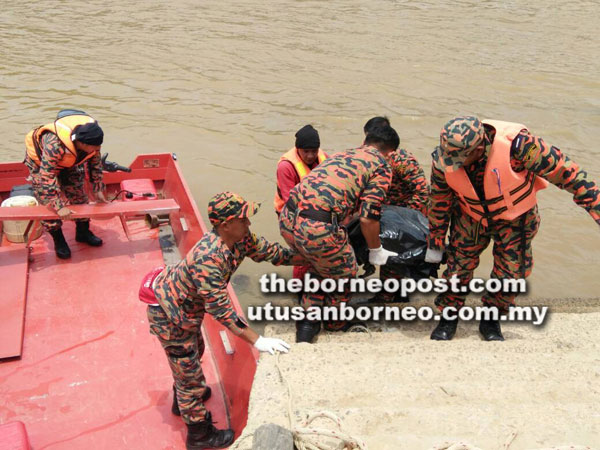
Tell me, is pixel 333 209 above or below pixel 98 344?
above

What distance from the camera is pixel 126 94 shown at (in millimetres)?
12000

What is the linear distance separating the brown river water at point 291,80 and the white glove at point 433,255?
→ 7.85ft

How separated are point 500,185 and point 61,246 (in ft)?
13.1

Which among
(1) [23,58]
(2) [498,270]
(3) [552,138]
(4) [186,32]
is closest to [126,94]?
(1) [23,58]

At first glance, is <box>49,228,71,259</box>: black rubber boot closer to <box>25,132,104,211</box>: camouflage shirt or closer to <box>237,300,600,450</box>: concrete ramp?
<box>25,132,104,211</box>: camouflage shirt

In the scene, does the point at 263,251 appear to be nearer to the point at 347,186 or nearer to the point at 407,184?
the point at 347,186

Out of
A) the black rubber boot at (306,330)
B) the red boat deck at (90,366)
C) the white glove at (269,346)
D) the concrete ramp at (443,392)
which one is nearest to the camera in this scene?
the concrete ramp at (443,392)

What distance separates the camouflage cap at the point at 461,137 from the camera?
9.93 feet

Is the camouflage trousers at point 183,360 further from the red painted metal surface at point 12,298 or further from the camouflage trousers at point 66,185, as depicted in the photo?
the camouflage trousers at point 66,185

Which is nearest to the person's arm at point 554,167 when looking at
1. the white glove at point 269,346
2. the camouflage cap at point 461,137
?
the camouflage cap at point 461,137

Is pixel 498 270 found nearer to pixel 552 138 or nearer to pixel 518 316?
pixel 518 316

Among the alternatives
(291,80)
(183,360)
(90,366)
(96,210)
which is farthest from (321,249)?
(291,80)

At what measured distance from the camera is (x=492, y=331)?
3879 millimetres

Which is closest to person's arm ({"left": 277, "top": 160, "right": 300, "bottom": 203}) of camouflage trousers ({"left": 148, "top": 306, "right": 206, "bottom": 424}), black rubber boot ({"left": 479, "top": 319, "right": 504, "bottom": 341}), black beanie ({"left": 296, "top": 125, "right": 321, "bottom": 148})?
black beanie ({"left": 296, "top": 125, "right": 321, "bottom": 148})
